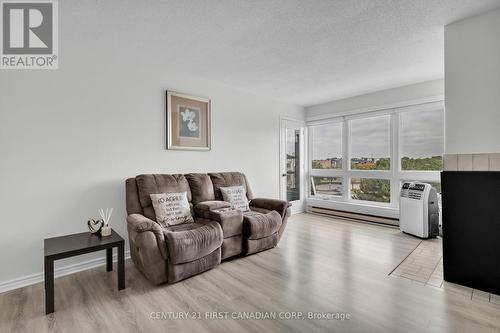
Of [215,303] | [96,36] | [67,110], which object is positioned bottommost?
[215,303]

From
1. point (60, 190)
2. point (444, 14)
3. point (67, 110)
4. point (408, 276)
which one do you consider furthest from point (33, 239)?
point (444, 14)

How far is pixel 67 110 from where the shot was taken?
2.65m

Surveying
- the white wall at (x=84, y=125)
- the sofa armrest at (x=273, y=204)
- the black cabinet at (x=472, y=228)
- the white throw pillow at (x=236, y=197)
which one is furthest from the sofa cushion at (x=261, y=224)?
the black cabinet at (x=472, y=228)

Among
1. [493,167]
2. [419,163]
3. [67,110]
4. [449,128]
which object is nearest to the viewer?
[493,167]

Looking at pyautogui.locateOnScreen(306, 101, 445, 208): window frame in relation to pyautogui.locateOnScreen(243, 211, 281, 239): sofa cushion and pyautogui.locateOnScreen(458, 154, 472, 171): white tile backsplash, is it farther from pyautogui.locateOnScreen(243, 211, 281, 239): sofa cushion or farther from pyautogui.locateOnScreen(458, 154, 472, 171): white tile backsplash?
pyautogui.locateOnScreen(243, 211, 281, 239): sofa cushion

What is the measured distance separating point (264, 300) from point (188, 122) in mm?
2497

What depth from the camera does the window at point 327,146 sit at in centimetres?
524

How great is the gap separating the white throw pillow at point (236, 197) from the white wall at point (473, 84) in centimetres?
236

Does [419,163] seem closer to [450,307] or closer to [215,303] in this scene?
[450,307]

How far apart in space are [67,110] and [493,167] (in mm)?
4027

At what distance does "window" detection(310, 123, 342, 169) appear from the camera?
5.24 meters

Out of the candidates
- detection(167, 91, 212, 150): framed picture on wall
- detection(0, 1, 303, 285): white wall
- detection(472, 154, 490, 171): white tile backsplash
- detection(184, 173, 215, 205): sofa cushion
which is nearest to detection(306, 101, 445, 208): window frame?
detection(472, 154, 490, 171): white tile backsplash

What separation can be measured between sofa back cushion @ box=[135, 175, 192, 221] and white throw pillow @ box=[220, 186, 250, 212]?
54 centimetres

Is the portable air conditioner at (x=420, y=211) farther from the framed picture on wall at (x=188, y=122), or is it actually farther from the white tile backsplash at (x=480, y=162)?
the framed picture on wall at (x=188, y=122)
